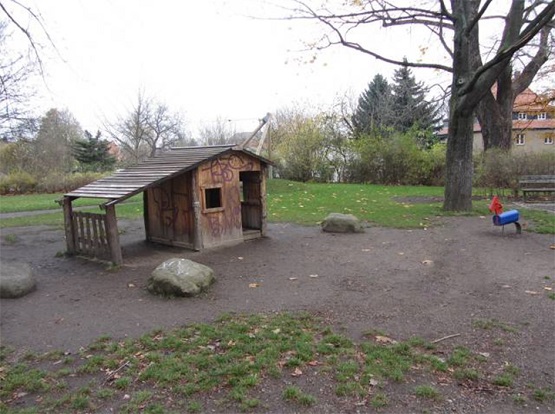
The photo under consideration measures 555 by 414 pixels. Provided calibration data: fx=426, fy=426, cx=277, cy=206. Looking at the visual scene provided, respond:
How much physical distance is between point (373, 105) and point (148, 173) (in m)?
30.1

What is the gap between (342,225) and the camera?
10.9m

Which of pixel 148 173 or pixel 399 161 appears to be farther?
pixel 399 161

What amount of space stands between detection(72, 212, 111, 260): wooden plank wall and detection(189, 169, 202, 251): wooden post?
5.63 ft

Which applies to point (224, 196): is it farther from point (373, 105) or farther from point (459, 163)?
point (373, 105)

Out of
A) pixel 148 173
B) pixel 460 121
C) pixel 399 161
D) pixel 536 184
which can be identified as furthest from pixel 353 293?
pixel 399 161

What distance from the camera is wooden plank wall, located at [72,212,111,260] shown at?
8.27m

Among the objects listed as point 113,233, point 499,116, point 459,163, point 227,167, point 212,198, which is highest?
point 499,116

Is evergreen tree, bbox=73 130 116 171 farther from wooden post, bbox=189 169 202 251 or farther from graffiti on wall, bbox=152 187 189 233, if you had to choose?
wooden post, bbox=189 169 202 251

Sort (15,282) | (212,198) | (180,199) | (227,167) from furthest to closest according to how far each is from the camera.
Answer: (212,198) → (227,167) → (180,199) → (15,282)

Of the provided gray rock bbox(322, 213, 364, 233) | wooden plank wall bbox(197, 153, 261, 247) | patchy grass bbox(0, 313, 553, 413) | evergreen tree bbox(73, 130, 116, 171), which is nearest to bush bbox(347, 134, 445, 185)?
gray rock bbox(322, 213, 364, 233)

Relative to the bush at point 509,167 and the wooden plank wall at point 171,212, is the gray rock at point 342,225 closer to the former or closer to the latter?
the wooden plank wall at point 171,212

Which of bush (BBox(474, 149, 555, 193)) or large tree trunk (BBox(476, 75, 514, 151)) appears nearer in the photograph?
bush (BBox(474, 149, 555, 193))

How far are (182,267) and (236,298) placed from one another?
100 cm

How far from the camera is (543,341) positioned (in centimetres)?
440
